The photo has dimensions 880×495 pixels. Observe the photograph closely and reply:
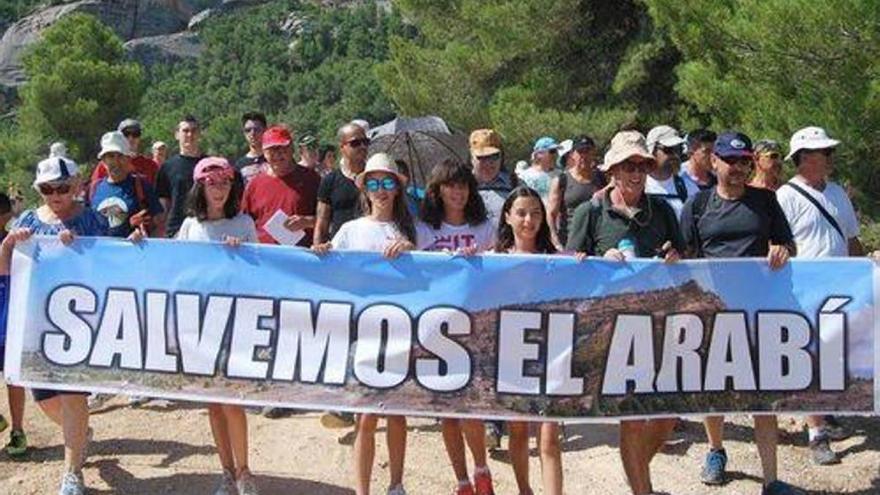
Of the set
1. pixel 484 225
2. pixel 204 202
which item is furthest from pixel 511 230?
pixel 204 202

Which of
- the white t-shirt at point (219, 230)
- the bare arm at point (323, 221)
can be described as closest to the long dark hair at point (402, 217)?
the white t-shirt at point (219, 230)

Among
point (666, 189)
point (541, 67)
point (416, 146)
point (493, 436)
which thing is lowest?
point (493, 436)

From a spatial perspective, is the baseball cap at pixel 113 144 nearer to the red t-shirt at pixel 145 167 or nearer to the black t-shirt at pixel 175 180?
the black t-shirt at pixel 175 180

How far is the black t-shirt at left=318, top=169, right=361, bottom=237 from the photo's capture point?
21.7 feet

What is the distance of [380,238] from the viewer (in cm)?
537

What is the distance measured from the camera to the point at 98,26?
158 ft

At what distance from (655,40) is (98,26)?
3865cm

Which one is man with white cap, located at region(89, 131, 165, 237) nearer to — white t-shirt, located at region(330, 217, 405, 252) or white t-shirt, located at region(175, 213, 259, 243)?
white t-shirt, located at region(175, 213, 259, 243)

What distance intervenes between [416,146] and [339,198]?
202 centimetres

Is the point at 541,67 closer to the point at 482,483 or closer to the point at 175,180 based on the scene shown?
the point at 175,180

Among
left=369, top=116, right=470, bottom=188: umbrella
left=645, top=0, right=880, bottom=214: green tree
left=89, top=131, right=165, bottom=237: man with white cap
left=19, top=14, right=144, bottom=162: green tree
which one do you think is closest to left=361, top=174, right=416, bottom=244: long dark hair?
left=89, top=131, right=165, bottom=237: man with white cap

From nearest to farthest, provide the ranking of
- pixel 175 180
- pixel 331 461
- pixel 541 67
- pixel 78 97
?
1. pixel 331 461
2. pixel 175 180
3. pixel 541 67
4. pixel 78 97

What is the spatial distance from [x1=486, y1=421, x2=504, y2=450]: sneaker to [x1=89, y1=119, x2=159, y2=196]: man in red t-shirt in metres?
3.20

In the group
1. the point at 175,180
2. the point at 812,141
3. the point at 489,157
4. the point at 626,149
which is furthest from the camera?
the point at 175,180
